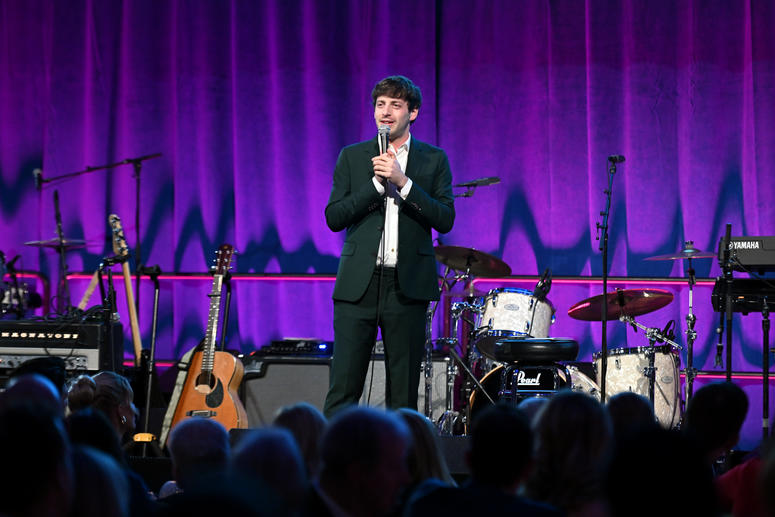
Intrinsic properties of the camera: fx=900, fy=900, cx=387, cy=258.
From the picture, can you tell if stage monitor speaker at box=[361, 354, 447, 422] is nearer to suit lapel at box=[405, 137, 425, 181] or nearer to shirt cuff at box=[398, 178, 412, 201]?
suit lapel at box=[405, 137, 425, 181]

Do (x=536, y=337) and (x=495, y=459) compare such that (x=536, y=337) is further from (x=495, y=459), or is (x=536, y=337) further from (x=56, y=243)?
(x=495, y=459)

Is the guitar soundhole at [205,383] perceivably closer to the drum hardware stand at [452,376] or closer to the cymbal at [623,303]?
the drum hardware stand at [452,376]

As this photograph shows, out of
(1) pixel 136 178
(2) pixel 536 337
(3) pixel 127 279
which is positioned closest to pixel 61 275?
(3) pixel 127 279

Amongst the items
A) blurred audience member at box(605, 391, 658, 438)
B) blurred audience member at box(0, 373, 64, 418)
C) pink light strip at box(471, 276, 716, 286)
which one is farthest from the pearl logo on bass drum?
blurred audience member at box(0, 373, 64, 418)

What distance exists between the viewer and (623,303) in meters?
5.68

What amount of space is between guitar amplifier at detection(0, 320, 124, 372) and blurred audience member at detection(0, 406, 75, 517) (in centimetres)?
434

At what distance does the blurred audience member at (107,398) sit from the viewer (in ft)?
10.3

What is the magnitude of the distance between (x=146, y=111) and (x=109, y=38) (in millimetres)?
646

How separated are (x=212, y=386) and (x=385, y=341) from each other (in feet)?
6.94

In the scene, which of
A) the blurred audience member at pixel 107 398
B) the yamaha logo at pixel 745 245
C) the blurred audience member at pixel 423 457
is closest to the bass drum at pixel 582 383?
the yamaha logo at pixel 745 245

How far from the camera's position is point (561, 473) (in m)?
2.06

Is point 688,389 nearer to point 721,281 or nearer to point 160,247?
point 721,281

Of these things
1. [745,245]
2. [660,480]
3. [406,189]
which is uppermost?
[406,189]

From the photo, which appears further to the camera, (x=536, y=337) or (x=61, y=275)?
(x=61, y=275)
